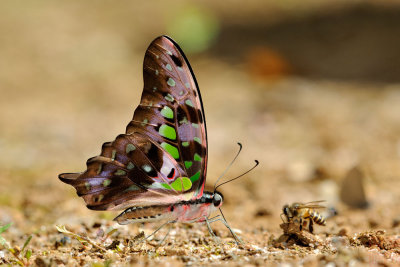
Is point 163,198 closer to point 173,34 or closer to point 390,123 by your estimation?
point 390,123

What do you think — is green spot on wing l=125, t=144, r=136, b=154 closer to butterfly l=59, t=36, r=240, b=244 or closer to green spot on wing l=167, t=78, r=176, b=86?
butterfly l=59, t=36, r=240, b=244

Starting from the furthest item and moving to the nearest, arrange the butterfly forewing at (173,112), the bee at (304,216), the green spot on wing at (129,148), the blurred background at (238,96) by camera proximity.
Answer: the blurred background at (238,96) → the bee at (304,216) → the green spot on wing at (129,148) → the butterfly forewing at (173,112)

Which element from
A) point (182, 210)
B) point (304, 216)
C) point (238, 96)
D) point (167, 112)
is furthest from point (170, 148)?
point (238, 96)

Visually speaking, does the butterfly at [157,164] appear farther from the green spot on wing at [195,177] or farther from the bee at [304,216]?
the bee at [304,216]

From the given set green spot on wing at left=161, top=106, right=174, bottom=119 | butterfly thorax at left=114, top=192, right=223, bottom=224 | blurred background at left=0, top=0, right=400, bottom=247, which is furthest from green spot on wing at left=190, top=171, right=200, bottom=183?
blurred background at left=0, top=0, right=400, bottom=247

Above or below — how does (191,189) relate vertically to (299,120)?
below

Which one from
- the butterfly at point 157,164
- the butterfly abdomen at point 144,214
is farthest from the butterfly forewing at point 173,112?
the butterfly abdomen at point 144,214

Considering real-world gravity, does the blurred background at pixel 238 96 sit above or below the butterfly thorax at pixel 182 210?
above

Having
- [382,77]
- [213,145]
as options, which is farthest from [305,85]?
[213,145]
